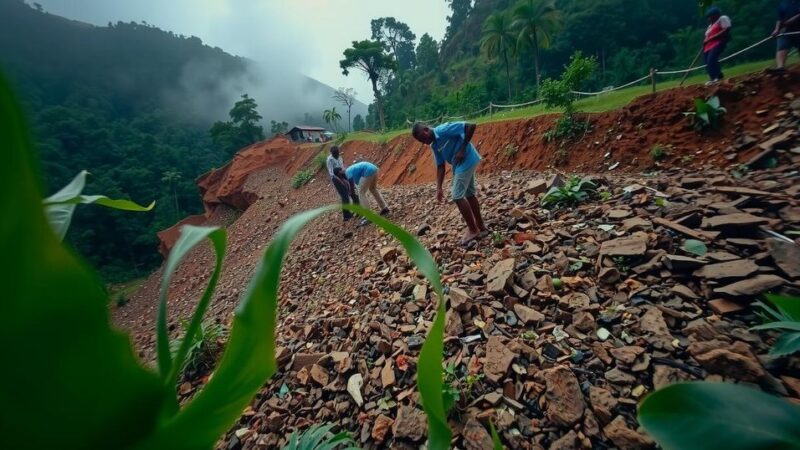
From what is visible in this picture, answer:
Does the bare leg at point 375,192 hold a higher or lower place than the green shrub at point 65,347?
lower

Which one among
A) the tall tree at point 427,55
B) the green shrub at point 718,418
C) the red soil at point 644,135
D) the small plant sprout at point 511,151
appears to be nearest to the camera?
the green shrub at point 718,418

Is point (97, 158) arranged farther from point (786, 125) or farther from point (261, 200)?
point (786, 125)

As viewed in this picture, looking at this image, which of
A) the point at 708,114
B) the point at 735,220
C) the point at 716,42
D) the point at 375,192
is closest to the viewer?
the point at 735,220

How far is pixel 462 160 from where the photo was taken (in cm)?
344

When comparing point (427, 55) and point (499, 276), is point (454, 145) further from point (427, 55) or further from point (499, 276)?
point (427, 55)

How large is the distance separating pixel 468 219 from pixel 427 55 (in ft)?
174

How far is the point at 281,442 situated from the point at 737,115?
6.27m

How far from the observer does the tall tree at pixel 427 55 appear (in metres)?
50.3

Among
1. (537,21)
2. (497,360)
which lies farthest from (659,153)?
(537,21)

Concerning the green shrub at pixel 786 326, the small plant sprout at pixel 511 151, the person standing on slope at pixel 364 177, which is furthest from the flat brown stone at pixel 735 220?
the small plant sprout at pixel 511 151

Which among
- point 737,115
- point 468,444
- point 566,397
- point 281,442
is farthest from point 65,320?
point 737,115

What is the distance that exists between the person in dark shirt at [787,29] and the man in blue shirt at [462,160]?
185 inches

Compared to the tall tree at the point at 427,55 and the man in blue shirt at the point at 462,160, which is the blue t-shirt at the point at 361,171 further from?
the tall tree at the point at 427,55

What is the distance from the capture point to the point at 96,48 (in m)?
63.0
